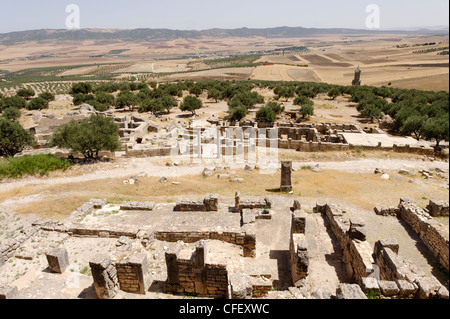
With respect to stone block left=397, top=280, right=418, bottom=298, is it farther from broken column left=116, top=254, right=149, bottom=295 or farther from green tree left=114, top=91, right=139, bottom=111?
green tree left=114, top=91, right=139, bottom=111

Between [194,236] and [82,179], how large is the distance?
1331 centimetres

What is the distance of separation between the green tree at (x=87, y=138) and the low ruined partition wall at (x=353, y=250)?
1992 centimetres

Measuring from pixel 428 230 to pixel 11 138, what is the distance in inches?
1333

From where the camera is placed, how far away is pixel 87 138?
2427 cm

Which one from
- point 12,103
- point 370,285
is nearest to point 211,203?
point 370,285

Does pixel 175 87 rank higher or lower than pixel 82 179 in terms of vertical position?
higher

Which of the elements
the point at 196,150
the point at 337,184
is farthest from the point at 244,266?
the point at 196,150

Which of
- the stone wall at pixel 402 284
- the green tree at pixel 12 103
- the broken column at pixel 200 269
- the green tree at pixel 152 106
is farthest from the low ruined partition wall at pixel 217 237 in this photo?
the green tree at pixel 12 103

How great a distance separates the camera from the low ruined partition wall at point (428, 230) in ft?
36.1

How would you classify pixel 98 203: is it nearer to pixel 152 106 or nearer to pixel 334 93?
pixel 152 106

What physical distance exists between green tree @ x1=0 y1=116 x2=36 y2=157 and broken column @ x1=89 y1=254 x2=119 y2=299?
2524 cm

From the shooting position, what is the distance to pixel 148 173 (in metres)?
23.0
